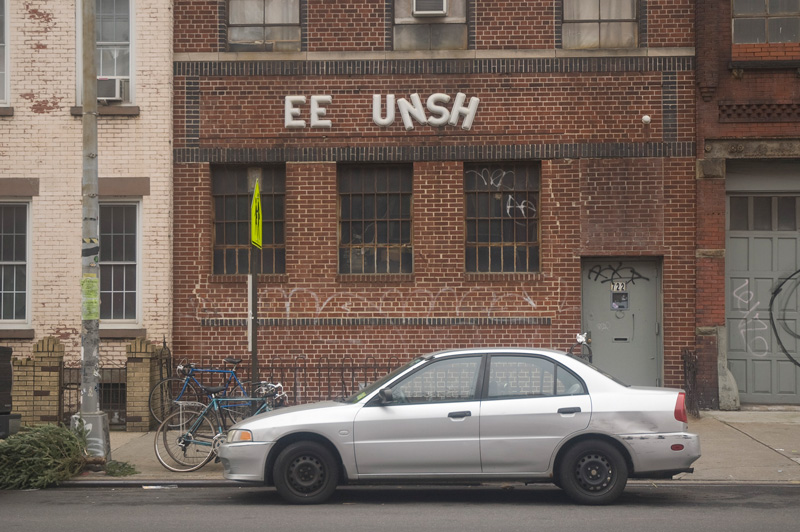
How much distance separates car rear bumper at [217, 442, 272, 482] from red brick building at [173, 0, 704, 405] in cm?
613

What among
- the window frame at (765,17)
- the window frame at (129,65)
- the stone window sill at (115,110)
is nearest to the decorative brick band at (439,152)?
the stone window sill at (115,110)

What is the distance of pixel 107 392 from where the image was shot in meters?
15.4

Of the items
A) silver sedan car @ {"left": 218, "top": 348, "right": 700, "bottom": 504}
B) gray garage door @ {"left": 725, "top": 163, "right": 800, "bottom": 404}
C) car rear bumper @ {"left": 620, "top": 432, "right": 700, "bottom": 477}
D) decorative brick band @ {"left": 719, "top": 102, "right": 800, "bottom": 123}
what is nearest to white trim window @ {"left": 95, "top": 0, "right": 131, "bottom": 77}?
silver sedan car @ {"left": 218, "top": 348, "right": 700, "bottom": 504}

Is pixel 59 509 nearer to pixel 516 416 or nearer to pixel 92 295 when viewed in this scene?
pixel 92 295

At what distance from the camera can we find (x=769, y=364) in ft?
51.2

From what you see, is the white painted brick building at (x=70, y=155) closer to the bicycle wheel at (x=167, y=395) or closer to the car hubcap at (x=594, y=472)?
the bicycle wheel at (x=167, y=395)

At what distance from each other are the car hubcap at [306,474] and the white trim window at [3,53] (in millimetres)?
9219

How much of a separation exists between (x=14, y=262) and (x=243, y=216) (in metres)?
3.59

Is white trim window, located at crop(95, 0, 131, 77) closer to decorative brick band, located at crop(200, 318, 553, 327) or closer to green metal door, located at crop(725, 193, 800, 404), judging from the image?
decorative brick band, located at crop(200, 318, 553, 327)

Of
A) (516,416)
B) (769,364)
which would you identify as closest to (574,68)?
(769,364)

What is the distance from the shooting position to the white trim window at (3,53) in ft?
51.1

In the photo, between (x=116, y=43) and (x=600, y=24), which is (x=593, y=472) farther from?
(x=116, y=43)

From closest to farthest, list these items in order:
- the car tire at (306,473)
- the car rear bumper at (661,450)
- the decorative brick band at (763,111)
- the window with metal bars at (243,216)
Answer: the car rear bumper at (661,450) → the car tire at (306,473) → the decorative brick band at (763,111) → the window with metal bars at (243,216)

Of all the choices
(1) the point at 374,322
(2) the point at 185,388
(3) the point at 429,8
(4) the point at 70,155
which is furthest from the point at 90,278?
(3) the point at 429,8
